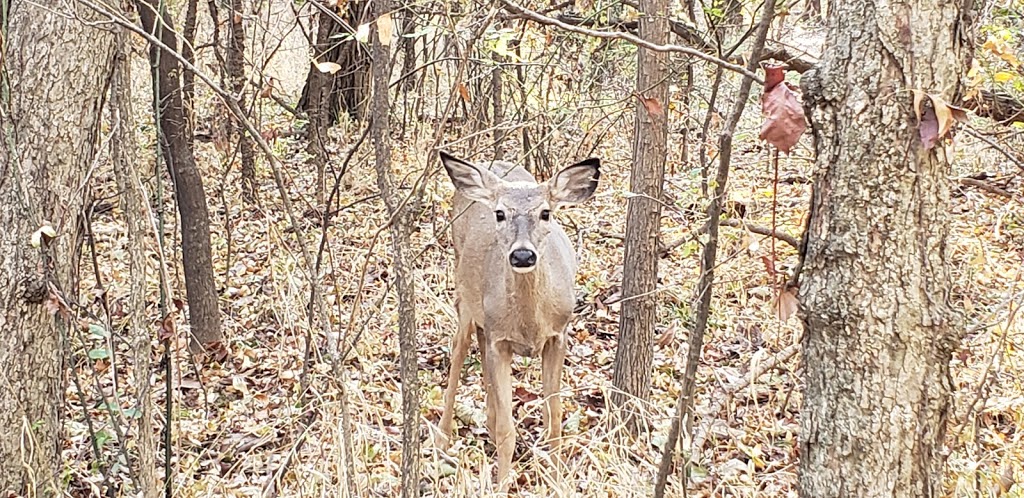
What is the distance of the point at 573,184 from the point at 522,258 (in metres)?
0.60

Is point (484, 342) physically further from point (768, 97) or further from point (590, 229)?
point (768, 97)

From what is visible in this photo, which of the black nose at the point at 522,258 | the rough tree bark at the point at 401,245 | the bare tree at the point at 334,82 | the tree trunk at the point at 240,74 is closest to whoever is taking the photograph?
the rough tree bark at the point at 401,245

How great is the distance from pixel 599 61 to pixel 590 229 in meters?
1.38

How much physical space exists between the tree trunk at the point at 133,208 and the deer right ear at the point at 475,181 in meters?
1.65

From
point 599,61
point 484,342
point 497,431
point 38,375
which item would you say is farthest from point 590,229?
point 38,375

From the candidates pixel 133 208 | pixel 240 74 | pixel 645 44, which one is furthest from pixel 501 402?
pixel 240 74

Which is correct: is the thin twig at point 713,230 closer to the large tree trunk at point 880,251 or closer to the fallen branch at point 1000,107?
the large tree trunk at point 880,251

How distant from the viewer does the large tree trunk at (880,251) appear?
2344 millimetres

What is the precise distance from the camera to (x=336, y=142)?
1257 cm

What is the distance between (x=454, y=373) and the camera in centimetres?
600

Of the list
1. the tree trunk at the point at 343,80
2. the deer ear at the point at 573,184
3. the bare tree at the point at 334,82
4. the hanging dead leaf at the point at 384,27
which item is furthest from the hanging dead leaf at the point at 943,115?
the tree trunk at the point at 343,80

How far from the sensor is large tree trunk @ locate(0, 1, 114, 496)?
14.1ft

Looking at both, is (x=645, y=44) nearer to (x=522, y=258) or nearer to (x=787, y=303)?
(x=787, y=303)

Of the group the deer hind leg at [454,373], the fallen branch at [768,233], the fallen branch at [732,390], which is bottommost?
the deer hind leg at [454,373]
